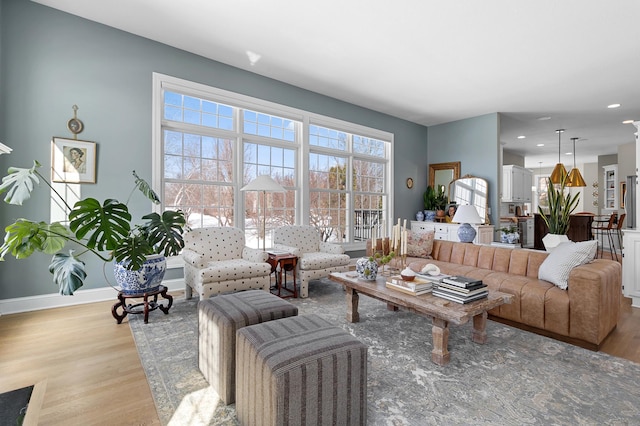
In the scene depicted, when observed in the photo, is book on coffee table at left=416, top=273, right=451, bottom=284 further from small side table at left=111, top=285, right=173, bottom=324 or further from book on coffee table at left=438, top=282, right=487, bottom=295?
small side table at left=111, top=285, right=173, bottom=324

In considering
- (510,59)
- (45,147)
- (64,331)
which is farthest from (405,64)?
(64,331)

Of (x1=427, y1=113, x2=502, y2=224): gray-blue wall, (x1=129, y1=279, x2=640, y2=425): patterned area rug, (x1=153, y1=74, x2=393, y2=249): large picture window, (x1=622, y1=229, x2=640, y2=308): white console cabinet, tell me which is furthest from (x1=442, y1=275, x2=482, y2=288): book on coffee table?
(x1=427, y1=113, x2=502, y2=224): gray-blue wall

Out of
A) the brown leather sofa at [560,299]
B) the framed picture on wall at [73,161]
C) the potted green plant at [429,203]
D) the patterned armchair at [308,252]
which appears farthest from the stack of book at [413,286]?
the potted green plant at [429,203]

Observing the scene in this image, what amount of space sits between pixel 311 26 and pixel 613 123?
7.08 meters

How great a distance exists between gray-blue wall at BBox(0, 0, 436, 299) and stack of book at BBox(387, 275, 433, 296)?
9.79 ft

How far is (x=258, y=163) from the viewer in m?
4.63

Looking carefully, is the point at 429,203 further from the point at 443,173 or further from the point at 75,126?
the point at 75,126

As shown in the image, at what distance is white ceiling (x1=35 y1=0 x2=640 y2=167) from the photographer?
2957 mm

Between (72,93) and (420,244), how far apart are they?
4.43 meters

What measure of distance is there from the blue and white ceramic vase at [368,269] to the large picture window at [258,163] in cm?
214

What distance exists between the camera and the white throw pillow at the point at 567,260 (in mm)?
2574

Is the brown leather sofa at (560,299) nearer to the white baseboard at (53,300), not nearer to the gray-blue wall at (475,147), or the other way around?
the gray-blue wall at (475,147)

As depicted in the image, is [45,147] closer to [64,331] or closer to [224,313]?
[64,331]

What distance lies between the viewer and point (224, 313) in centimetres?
179
